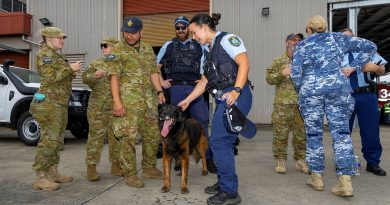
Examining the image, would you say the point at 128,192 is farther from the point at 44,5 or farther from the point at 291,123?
the point at 44,5

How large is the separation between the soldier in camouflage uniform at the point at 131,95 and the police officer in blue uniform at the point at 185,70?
0.68 metres

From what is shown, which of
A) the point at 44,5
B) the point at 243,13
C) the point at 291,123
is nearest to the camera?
the point at 291,123

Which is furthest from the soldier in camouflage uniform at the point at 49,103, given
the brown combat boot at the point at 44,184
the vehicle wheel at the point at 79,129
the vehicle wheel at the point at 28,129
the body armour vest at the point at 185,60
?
the vehicle wheel at the point at 79,129

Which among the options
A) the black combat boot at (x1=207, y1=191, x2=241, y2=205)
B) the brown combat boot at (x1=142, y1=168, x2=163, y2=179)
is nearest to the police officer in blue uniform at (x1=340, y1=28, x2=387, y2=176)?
the black combat boot at (x1=207, y1=191, x2=241, y2=205)

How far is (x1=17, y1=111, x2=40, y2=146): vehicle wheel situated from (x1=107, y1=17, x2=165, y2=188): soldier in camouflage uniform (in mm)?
4389

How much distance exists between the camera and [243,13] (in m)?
12.0

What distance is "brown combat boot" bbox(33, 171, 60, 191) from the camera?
4219mm

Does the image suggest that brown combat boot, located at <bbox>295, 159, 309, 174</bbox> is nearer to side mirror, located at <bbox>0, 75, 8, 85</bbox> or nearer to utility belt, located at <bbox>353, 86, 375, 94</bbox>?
utility belt, located at <bbox>353, 86, 375, 94</bbox>

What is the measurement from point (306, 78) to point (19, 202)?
3.18 metres

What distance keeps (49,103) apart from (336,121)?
313 cm

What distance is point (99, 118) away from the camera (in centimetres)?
486

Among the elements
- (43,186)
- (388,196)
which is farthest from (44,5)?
(388,196)

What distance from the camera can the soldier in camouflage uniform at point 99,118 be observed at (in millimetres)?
4676

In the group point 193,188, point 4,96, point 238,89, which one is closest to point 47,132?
point 193,188
